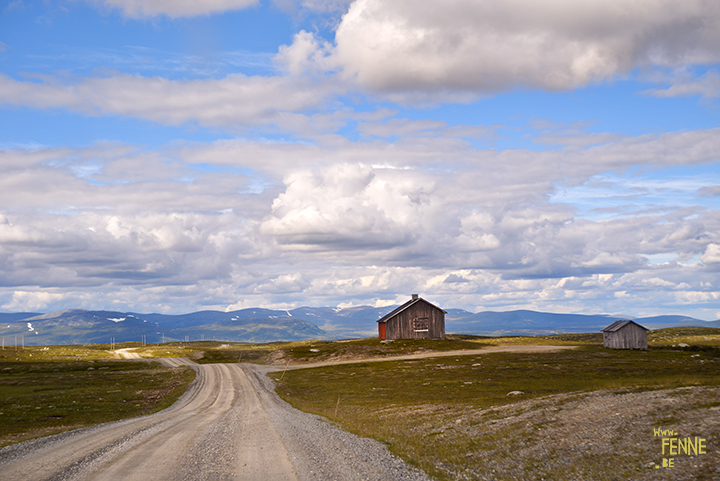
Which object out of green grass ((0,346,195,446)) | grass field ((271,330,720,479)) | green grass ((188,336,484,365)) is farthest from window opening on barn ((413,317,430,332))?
green grass ((0,346,195,446))

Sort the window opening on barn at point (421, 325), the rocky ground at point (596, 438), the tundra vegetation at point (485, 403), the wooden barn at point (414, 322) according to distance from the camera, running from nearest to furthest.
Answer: the rocky ground at point (596, 438) < the tundra vegetation at point (485, 403) < the wooden barn at point (414, 322) < the window opening on barn at point (421, 325)

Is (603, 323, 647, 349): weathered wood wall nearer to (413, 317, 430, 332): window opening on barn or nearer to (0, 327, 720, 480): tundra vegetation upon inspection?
(0, 327, 720, 480): tundra vegetation

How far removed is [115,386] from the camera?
6900 cm

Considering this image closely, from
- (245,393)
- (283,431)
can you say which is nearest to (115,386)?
(245,393)

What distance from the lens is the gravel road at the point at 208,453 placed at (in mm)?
20203

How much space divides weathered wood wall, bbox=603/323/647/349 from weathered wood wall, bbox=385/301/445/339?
4514cm

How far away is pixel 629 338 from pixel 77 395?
9896cm

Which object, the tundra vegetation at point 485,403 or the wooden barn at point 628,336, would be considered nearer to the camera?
the tundra vegetation at point 485,403

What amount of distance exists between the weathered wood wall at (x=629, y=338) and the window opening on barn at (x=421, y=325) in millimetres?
45928

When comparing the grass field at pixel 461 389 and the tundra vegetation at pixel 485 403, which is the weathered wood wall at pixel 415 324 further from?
the grass field at pixel 461 389

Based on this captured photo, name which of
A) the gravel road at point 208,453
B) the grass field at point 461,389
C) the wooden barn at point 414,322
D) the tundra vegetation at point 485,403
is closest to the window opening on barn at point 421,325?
the wooden barn at point 414,322

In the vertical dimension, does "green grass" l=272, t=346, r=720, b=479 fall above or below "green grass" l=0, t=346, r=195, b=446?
above

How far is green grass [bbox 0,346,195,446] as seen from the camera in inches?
1583

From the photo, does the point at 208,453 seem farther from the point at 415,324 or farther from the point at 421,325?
the point at 421,325
